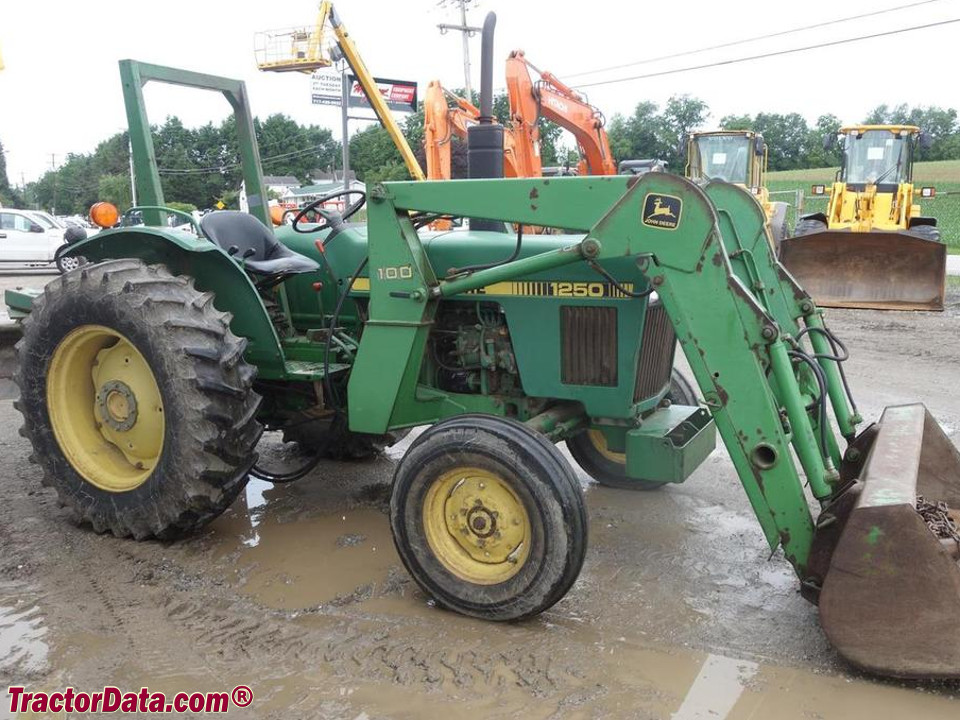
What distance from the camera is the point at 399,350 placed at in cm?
366

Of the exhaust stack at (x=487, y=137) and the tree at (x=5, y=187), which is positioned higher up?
the tree at (x=5, y=187)

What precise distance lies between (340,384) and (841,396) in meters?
2.38

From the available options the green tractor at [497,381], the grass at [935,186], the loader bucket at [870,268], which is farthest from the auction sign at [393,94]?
the green tractor at [497,381]

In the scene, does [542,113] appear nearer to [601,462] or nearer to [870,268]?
[870,268]

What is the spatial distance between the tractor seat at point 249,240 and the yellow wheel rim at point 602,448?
71.5 inches

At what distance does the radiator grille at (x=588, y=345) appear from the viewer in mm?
3578

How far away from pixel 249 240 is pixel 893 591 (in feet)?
11.7

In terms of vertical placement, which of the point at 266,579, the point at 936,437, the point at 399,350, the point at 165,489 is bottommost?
the point at 266,579

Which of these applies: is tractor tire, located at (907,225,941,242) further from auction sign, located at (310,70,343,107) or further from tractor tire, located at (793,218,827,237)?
auction sign, located at (310,70,343,107)

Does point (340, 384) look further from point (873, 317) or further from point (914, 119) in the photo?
point (914, 119)

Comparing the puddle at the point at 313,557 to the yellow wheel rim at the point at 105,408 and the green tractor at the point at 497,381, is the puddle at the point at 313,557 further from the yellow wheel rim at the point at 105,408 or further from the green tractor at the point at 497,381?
the yellow wheel rim at the point at 105,408

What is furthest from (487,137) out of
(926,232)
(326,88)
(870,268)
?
(326,88)

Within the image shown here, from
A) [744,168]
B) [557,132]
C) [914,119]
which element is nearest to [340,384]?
[744,168]

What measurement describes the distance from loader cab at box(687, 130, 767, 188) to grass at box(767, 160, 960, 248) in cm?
561
